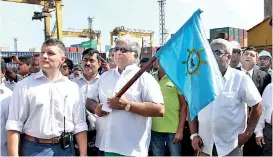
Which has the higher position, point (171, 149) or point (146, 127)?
point (146, 127)

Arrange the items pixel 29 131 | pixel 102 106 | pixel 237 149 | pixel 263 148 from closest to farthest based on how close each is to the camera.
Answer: pixel 29 131, pixel 102 106, pixel 237 149, pixel 263 148

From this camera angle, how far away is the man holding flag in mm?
2691

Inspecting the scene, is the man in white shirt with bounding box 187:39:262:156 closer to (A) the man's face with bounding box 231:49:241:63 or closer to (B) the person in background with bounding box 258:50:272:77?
(A) the man's face with bounding box 231:49:241:63

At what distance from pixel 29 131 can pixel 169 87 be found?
7.22 feet

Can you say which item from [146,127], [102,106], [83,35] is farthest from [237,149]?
[83,35]

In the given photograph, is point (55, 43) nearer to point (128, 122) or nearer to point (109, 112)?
point (109, 112)

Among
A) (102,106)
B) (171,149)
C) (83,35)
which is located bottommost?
(171,149)

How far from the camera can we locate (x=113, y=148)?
9.78 feet

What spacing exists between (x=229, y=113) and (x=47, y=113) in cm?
166

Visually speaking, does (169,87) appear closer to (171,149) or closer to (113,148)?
(171,149)

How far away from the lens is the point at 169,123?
433cm

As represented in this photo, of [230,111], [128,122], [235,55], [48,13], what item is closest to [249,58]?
[235,55]

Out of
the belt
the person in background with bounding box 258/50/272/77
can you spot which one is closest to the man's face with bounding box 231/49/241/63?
the person in background with bounding box 258/50/272/77

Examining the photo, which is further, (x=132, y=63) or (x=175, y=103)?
(x=175, y=103)
